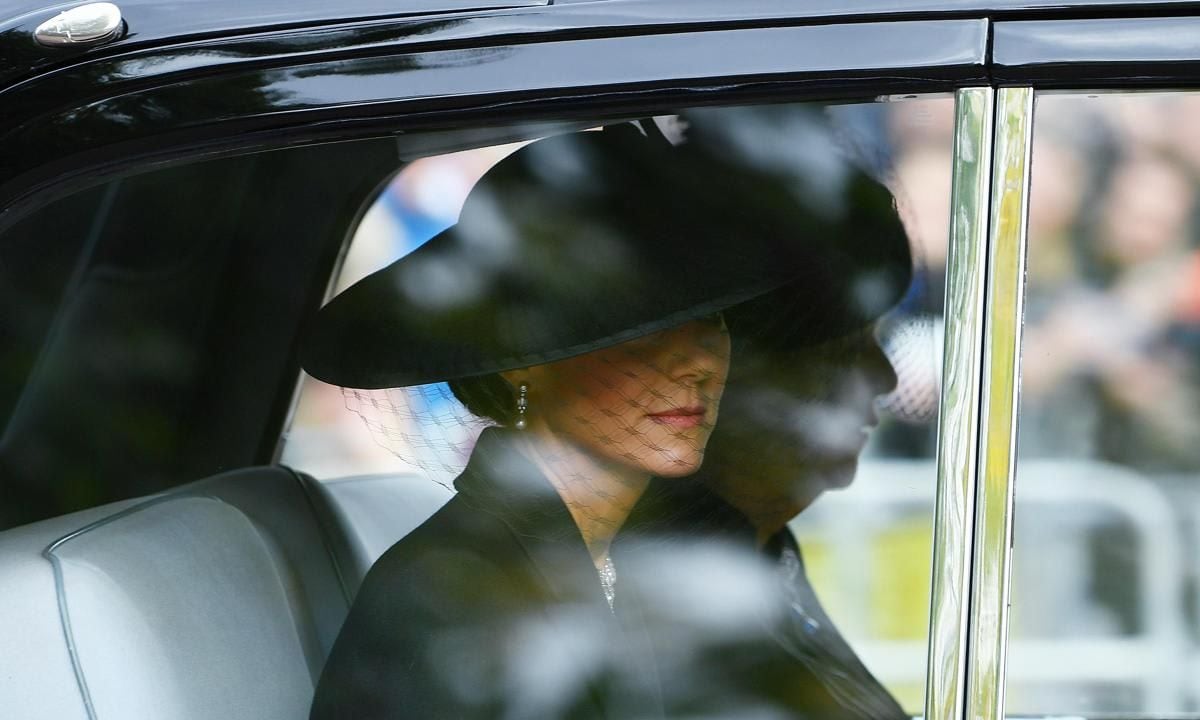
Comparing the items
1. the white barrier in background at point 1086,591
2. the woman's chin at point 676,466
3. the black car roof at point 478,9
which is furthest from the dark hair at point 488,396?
the white barrier in background at point 1086,591

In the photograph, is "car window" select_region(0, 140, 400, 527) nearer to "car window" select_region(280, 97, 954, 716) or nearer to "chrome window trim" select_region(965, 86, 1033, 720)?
"car window" select_region(280, 97, 954, 716)

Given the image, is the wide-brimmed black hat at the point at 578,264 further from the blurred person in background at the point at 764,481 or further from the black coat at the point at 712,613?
the black coat at the point at 712,613

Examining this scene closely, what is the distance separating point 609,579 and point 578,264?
11.4 inches

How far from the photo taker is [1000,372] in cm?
98

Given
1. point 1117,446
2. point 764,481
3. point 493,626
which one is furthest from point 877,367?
point 1117,446

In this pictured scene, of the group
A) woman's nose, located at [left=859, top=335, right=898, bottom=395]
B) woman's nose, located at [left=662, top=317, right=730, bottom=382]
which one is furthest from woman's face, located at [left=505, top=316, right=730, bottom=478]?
woman's nose, located at [left=859, top=335, right=898, bottom=395]

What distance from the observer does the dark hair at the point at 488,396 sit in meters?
1.22

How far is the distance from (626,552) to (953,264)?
0.42 meters

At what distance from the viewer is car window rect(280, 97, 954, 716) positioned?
1.10 m

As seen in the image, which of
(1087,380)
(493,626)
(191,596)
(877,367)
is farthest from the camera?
(1087,380)

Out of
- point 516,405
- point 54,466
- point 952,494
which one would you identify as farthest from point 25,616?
point 952,494

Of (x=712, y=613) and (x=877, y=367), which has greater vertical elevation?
(x=877, y=367)

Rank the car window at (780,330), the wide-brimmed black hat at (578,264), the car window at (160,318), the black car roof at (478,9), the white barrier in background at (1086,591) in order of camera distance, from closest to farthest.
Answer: the black car roof at (478,9) → the car window at (780,330) → the wide-brimmed black hat at (578,264) → the car window at (160,318) → the white barrier in background at (1086,591)

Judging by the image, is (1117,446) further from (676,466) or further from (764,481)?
(676,466)
